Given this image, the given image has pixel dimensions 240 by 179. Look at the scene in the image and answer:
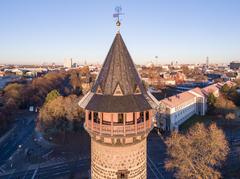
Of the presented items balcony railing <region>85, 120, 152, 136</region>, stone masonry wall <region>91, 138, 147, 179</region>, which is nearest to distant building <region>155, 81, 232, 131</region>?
stone masonry wall <region>91, 138, 147, 179</region>

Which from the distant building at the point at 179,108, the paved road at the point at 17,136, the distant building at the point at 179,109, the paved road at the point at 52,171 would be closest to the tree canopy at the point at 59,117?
the paved road at the point at 17,136

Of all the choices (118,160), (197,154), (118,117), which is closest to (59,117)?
(197,154)

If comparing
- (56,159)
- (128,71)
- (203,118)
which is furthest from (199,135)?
(203,118)

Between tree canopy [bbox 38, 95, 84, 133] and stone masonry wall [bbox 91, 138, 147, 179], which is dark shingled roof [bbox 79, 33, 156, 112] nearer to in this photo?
stone masonry wall [bbox 91, 138, 147, 179]

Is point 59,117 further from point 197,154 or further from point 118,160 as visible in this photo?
point 118,160

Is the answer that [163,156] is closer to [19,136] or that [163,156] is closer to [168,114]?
[168,114]

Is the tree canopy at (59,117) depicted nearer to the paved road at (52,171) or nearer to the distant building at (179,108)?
the paved road at (52,171)
